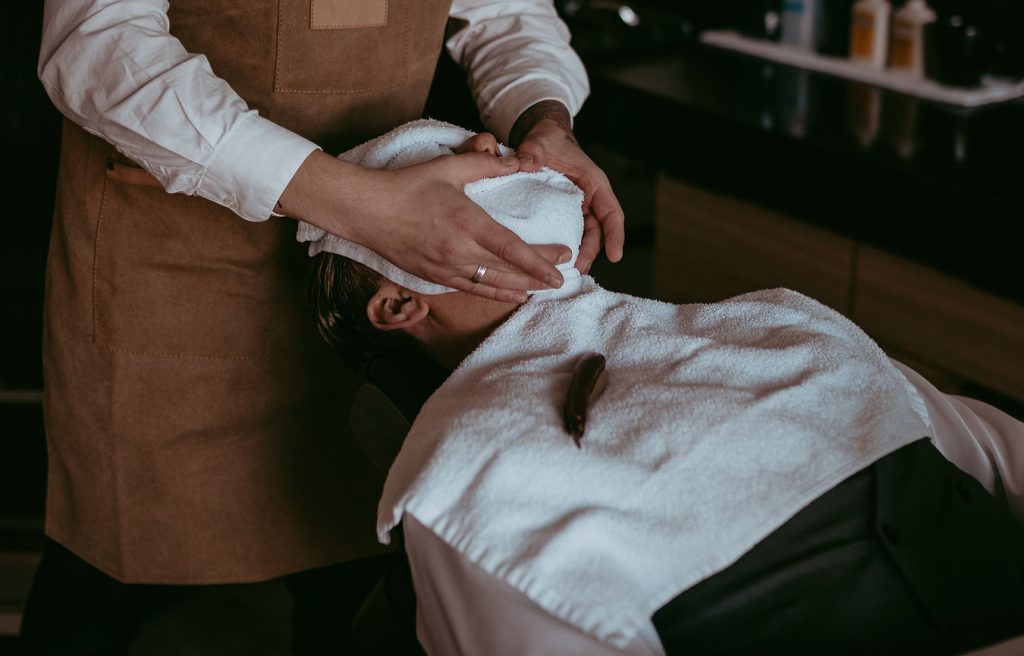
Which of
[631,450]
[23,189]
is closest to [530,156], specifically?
[631,450]

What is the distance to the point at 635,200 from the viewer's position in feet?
8.70

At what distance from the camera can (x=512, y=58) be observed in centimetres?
167

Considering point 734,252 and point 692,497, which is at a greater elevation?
point 692,497

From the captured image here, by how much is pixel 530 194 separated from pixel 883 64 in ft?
4.96

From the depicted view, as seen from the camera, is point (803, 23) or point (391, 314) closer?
point (391, 314)

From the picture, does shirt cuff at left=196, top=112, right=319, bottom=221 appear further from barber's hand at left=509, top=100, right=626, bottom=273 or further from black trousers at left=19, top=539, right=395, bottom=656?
black trousers at left=19, top=539, right=395, bottom=656

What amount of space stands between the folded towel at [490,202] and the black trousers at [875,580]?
0.43 meters

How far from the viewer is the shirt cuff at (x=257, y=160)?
1.22m

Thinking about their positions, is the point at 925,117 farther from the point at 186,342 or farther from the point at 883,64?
the point at 186,342

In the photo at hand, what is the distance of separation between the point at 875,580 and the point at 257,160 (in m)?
0.82

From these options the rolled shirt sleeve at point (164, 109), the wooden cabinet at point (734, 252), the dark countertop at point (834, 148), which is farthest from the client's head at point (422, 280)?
the wooden cabinet at point (734, 252)

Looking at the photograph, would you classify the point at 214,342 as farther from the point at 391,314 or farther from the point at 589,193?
the point at 589,193

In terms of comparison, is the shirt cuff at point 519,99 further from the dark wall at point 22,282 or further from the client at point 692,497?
the dark wall at point 22,282

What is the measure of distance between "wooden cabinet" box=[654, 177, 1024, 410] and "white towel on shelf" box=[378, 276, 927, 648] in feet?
2.48
